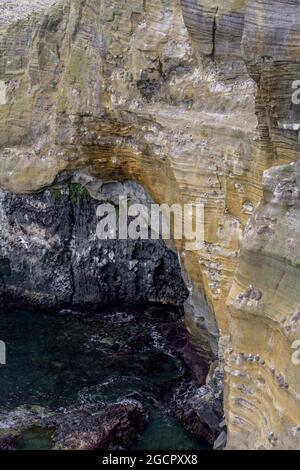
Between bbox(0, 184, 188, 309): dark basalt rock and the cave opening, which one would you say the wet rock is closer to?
the cave opening

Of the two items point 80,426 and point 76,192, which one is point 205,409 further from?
point 76,192

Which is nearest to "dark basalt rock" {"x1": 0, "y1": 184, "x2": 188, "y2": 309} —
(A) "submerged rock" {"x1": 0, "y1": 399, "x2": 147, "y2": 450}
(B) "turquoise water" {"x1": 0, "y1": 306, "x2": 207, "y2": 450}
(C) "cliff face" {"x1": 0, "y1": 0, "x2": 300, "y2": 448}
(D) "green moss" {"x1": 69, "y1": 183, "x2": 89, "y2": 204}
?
(D) "green moss" {"x1": 69, "y1": 183, "x2": 89, "y2": 204}

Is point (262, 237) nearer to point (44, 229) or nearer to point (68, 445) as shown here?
point (68, 445)

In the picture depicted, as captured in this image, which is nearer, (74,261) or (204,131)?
(204,131)

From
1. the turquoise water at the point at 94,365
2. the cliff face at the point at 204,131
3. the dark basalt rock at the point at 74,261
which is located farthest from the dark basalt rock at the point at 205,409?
the dark basalt rock at the point at 74,261

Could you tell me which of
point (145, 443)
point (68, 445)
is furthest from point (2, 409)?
point (145, 443)

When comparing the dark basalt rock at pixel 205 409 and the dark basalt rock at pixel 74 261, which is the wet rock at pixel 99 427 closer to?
the dark basalt rock at pixel 205 409

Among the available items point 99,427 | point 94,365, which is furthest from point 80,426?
point 94,365
